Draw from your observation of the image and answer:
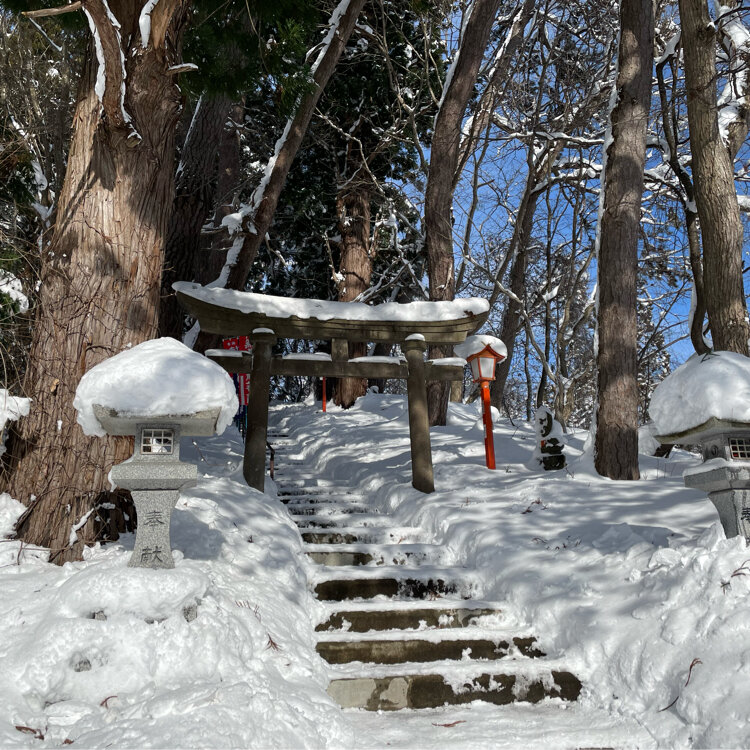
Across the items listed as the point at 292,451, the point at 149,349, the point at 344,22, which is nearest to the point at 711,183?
the point at 344,22

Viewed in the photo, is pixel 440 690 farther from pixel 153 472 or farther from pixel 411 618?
pixel 153 472

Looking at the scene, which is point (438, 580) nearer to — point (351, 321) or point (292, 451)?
point (351, 321)

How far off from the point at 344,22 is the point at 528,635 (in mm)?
7628

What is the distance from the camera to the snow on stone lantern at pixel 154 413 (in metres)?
3.55

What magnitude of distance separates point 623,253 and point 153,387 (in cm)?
A: 616

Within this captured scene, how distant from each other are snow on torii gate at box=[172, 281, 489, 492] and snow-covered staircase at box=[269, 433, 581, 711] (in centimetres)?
137

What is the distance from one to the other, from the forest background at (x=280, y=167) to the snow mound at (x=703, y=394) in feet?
8.84

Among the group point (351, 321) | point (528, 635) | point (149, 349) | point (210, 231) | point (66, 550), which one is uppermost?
point (210, 231)

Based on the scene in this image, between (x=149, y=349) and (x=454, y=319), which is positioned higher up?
(x=454, y=319)

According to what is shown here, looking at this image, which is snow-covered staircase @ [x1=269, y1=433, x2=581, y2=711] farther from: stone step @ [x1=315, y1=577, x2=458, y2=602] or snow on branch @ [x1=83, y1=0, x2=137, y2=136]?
snow on branch @ [x1=83, y1=0, x2=137, y2=136]

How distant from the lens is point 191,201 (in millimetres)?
8984

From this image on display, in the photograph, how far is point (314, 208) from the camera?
1620 centimetres

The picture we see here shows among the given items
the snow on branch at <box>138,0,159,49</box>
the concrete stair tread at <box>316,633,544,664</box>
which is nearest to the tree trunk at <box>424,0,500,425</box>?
the concrete stair tread at <box>316,633,544,664</box>

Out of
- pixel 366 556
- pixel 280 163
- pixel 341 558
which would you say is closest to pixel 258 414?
pixel 341 558
